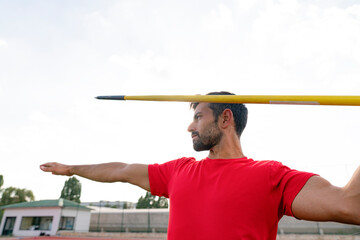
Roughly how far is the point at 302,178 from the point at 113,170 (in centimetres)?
179

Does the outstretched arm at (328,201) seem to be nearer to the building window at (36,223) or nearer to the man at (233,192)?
the man at (233,192)

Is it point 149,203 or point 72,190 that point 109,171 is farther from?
point 72,190

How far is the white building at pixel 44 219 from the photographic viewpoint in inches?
1129

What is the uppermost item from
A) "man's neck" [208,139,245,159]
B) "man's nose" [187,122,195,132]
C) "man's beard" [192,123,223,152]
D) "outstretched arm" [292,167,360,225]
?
"man's nose" [187,122,195,132]

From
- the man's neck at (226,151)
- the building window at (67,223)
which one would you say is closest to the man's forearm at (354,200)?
the man's neck at (226,151)

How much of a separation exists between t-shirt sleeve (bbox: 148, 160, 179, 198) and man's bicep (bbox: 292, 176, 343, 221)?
3.63ft

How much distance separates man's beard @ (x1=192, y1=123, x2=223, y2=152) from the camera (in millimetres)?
2390

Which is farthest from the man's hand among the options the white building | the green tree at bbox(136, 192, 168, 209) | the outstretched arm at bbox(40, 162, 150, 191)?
the white building

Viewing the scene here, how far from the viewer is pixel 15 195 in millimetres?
46969

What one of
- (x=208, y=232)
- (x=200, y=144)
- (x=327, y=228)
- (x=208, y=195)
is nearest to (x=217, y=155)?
(x=200, y=144)

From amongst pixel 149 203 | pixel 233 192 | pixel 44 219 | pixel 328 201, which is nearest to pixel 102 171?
pixel 233 192

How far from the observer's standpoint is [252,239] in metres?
1.65

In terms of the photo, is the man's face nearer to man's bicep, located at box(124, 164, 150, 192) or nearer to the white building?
man's bicep, located at box(124, 164, 150, 192)

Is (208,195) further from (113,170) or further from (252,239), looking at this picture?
(113,170)
